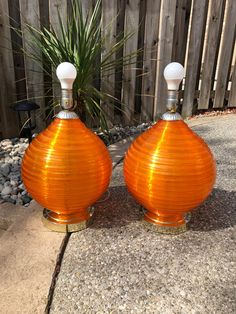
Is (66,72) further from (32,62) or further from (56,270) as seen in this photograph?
(32,62)

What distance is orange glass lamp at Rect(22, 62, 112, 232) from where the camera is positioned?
4.76ft

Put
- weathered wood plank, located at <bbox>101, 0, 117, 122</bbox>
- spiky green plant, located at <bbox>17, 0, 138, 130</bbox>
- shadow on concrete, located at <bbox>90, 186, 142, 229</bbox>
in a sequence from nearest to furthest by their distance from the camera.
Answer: shadow on concrete, located at <bbox>90, 186, 142, 229</bbox>, spiky green plant, located at <bbox>17, 0, 138, 130</bbox>, weathered wood plank, located at <bbox>101, 0, 117, 122</bbox>

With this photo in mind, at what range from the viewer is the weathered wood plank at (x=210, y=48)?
12.6 ft

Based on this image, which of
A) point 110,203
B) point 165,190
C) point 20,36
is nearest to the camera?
point 165,190

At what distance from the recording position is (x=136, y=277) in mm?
1372

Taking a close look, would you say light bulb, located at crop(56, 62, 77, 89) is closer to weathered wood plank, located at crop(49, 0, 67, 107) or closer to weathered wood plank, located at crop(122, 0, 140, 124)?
weathered wood plank, located at crop(49, 0, 67, 107)

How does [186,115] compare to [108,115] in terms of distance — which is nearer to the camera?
[108,115]

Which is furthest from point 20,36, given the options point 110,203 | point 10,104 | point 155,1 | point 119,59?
point 110,203

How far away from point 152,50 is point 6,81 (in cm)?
163

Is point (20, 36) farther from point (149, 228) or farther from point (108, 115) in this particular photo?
point (149, 228)

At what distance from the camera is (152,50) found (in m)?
3.64

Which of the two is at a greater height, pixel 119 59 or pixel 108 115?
pixel 119 59

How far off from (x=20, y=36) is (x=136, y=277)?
8.36 feet

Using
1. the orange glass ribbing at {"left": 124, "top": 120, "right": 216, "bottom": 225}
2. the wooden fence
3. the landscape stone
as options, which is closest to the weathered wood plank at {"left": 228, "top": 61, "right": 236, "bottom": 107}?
the wooden fence
